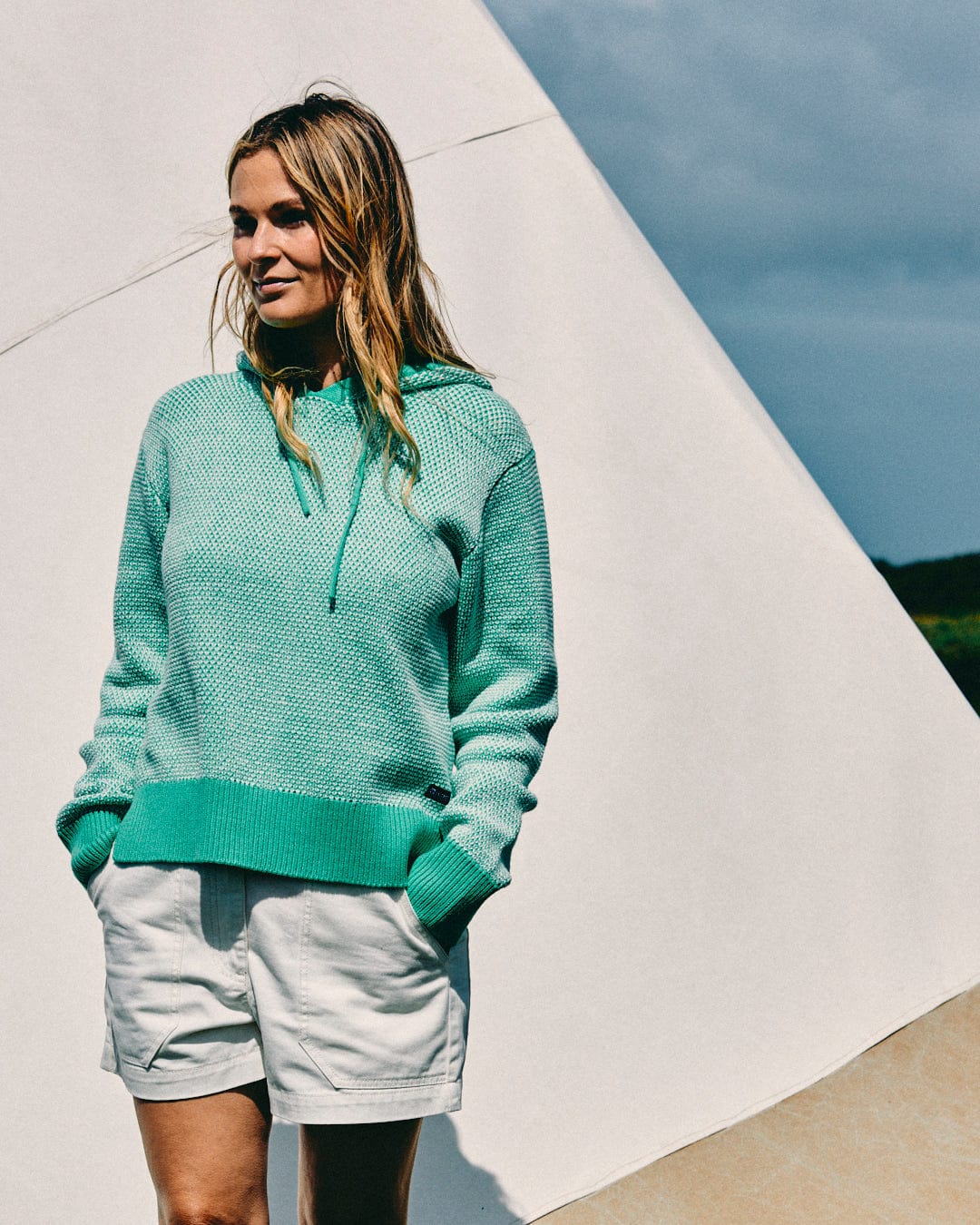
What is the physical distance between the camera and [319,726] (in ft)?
5.16

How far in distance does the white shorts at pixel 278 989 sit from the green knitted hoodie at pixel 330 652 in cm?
4

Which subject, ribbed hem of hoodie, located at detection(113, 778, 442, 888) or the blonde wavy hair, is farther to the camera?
the blonde wavy hair

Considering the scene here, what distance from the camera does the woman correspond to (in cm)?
155

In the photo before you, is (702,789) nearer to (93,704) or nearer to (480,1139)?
(480,1139)

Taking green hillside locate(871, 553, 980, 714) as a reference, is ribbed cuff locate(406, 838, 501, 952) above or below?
above

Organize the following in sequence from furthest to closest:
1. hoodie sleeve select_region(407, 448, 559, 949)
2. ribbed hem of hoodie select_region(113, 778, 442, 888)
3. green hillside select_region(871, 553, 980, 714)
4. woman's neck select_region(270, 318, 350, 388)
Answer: green hillside select_region(871, 553, 980, 714) → woman's neck select_region(270, 318, 350, 388) → hoodie sleeve select_region(407, 448, 559, 949) → ribbed hem of hoodie select_region(113, 778, 442, 888)

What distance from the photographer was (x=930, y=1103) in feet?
10.4

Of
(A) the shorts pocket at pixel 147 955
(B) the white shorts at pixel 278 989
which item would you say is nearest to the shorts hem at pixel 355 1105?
(B) the white shorts at pixel 278 989

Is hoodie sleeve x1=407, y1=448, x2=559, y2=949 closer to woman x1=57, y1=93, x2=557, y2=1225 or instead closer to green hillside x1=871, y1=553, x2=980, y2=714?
woman x1=57, y1=93, x2=557, y2=1225

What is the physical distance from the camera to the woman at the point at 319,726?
1.55 m

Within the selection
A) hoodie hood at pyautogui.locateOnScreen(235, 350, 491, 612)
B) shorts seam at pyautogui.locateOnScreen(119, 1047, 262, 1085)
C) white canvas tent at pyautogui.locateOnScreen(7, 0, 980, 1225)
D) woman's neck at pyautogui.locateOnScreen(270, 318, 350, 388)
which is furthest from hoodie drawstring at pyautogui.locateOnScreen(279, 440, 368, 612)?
white canvas tent at pyautogui.locateOnScreen(7, 0, 980, 1225)

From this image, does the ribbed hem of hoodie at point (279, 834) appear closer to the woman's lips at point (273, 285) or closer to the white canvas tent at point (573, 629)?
the woman's lips at point (273, 285)

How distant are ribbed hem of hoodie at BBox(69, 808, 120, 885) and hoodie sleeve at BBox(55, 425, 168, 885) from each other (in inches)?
0.6

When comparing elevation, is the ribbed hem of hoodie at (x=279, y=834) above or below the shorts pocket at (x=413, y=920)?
above
